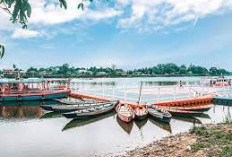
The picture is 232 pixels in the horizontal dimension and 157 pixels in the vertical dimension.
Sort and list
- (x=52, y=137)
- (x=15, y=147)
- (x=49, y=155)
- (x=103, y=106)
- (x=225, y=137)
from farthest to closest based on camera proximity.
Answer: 1. (x=103, y=106)
2. (x=52, y=137)
3. (x=15, y=147)
4. (x=49, y=155)
5. (x=225, y=137)

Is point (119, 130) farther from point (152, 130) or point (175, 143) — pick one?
point (175, 143)

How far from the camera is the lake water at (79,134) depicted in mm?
17469

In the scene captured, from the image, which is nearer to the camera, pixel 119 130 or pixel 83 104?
pixel 119 130

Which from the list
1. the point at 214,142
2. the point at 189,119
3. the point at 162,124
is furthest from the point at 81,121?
the point at 214,142

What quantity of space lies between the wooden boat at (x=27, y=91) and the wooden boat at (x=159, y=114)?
2229cm

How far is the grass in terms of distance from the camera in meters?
11.0

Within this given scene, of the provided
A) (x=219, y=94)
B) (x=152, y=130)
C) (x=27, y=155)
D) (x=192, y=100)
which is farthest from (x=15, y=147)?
(x=219, y=94)

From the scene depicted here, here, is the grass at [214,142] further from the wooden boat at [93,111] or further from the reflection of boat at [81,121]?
the wooden boat at [93,111]

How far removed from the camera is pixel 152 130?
22719 millimetres

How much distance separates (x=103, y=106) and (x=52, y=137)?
32.1ft

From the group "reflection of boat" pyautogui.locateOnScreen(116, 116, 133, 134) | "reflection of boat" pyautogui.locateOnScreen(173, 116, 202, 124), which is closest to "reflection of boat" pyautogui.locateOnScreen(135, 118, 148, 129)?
"reflection of boat" pyautogui.locateOnScreen(116, 116, 133, 134)

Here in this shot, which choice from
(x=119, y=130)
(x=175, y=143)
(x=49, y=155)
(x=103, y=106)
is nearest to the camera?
(x=175, y=143)

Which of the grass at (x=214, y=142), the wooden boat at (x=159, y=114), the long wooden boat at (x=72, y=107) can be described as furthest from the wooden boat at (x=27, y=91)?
the grass at (x=214, y=142)

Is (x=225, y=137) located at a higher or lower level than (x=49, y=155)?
higher
